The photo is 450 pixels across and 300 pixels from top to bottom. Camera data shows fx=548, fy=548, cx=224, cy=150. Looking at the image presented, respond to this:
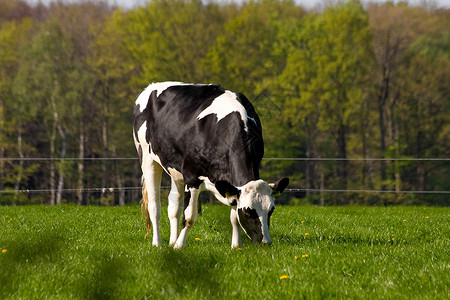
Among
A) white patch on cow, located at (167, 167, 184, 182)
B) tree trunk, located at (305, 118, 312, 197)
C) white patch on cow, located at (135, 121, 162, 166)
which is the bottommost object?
tree trunk, located at (305, 118, 312, 197)

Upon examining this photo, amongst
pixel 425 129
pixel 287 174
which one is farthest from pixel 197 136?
pixel 425 129

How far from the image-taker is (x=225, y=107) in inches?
245

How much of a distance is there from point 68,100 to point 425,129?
24898 millimetres

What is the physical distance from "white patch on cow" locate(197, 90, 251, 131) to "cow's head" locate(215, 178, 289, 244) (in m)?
0.91

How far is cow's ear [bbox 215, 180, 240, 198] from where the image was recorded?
5324 mm

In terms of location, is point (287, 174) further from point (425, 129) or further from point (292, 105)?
point (425, 129)

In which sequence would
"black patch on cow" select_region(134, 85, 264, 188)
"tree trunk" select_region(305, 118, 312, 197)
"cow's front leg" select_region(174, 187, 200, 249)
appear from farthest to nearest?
"tree trunk" select_region(305, 118, 312, 197) < "cow's front leg" select_region(174, 187, 200, 249) < "black patch on cow" select_region(134, 85, 264, 188)

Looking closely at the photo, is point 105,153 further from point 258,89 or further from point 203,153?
point 203,153

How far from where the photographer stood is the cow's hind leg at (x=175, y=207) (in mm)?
A: 6628

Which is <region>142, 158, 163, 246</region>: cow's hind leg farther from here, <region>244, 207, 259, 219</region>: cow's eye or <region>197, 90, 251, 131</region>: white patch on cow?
<region>244, 207, 259, 219</region>: cow's eye

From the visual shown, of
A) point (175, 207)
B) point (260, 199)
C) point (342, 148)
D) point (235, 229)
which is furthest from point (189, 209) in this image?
point (342, 148)

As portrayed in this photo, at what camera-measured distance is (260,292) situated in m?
3.92

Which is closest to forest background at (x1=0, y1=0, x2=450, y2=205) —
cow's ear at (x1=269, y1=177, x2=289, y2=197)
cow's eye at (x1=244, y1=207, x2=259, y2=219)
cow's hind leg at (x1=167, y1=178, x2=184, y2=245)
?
cow's hind leg at (x1=167, y1=178, x2=184, y2=245)

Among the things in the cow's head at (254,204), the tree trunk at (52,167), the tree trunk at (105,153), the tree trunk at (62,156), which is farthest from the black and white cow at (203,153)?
the tree trunk at (62,156)
